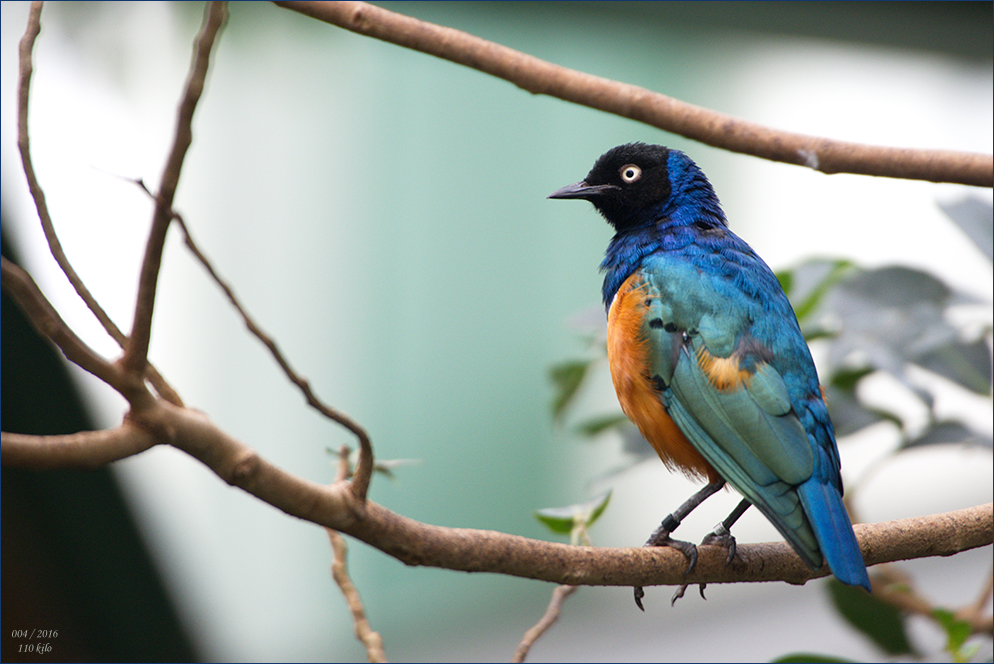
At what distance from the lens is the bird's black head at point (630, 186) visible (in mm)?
2875

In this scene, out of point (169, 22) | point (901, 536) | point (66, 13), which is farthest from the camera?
point (169, 22)

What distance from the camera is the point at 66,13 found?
4594 millimetres

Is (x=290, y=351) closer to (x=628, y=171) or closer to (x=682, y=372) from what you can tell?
(x=628, y=171)

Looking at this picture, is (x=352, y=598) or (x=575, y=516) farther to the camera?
(x=575, y=516)

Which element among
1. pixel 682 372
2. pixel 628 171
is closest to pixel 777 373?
pixel 682 372

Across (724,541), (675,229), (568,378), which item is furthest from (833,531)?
(568,378)

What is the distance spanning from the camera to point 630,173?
9.69 ft

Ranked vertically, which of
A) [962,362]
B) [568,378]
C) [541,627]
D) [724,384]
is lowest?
[541,627]

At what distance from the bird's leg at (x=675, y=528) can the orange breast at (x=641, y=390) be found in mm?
53

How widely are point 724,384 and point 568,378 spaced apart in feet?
3.97

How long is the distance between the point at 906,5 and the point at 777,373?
621 cm

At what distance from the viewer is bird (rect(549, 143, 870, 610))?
1.93m

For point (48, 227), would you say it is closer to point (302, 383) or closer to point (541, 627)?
point (302, 383)

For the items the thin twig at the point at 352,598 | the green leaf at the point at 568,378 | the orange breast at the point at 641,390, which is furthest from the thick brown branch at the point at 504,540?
the green leaf at the point at 568,378
